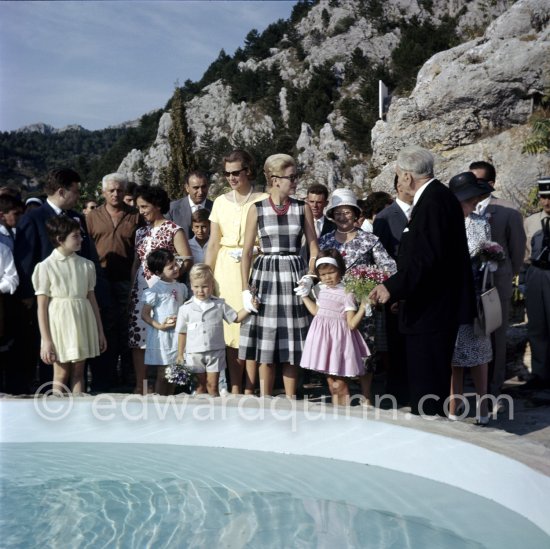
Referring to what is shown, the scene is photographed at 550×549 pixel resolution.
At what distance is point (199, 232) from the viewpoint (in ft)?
18.8

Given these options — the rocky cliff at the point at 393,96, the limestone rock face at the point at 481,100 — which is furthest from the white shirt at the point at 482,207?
the limestone rock face at the point at 481,100

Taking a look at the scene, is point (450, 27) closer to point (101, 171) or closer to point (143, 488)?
point (101, 171)

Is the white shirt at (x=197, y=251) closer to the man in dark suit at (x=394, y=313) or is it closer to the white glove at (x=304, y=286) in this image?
the white glove at (x=304, y=286)

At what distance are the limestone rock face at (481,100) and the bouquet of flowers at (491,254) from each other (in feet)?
32.7

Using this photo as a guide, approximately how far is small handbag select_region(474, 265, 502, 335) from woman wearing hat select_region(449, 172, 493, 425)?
0.04 m

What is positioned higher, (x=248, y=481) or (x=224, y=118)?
(x=224, y=118)

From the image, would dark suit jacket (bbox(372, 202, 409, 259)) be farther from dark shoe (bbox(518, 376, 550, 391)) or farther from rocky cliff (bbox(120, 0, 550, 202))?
rocky cliff (bbox(120, 0, 550, 202))

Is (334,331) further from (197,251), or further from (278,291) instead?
(197,251)

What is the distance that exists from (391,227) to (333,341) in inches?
41.5

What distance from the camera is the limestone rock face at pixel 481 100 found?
1503 centimetres

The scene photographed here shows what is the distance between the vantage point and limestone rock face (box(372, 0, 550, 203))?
15.0 m

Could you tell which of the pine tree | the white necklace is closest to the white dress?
the white necklace

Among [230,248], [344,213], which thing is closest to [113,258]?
[230,248]

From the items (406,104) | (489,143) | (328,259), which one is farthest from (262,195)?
(406,104)
